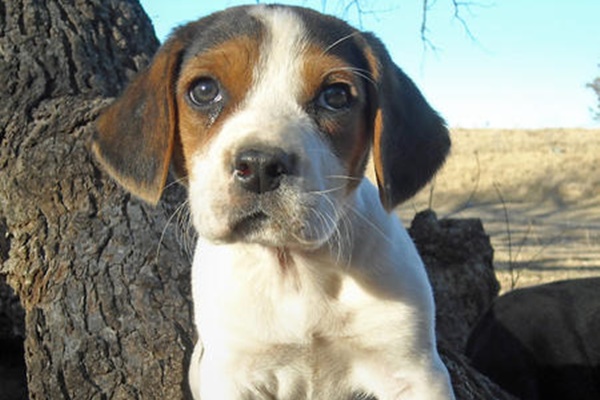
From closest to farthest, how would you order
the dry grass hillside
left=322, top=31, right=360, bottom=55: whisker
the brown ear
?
left=322, top=31, right=360, bottom=55: whisker < the brown ear < the dry grass hillside

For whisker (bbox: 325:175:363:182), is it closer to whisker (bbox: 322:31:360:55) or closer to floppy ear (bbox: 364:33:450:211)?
floppy ear (bbox: 364:33:450:211)

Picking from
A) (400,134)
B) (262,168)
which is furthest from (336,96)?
(262,168)

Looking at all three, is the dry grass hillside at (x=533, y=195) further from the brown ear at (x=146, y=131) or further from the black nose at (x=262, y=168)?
the black nose at (x=262, y=168)

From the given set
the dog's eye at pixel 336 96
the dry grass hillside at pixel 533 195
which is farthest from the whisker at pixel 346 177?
the dry grass hillside at pixel 533 195

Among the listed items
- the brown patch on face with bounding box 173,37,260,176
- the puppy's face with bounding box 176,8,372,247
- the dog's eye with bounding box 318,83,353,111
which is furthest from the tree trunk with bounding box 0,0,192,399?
the dog's eye with bounding box 318,83,353,111

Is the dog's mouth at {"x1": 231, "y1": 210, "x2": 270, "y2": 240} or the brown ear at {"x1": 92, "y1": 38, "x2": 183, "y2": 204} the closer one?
the dog's mouth at {"x1": 231, "y1": 210, "x2": 270, "y2": 240}

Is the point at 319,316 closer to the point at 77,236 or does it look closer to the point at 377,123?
the point at 377,123

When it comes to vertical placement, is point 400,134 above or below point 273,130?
below
